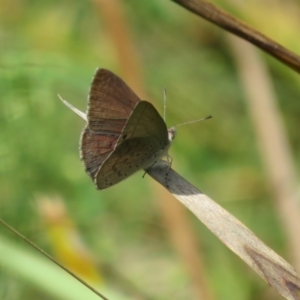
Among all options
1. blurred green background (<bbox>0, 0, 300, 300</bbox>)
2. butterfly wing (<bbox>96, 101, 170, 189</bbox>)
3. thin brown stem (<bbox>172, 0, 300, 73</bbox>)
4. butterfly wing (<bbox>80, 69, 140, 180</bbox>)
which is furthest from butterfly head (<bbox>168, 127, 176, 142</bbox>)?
thin brown stem (<bbox>172, 0, 300, 73</bbox>)

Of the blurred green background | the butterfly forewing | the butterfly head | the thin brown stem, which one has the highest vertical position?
the thin brown stem

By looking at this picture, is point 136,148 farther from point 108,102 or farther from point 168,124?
point 168,124

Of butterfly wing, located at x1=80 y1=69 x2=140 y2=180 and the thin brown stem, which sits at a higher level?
the thin brown stem

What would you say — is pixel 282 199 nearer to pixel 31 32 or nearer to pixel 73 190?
pixel 73 190

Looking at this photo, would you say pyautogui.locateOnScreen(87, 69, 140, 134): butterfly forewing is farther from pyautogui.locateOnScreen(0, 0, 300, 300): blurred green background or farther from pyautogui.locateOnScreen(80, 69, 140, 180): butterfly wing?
pyautogui.locateOnScreen(0, 0, 300, 300): blurred green background

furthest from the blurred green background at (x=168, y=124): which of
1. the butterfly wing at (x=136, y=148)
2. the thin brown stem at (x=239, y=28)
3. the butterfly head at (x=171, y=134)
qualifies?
the thin brown stem at (x=239, y=28)

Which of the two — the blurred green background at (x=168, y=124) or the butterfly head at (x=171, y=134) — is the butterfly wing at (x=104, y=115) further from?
the blurred green background at (x=168, y=124)

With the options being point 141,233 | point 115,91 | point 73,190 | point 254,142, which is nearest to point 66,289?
point 115,91
